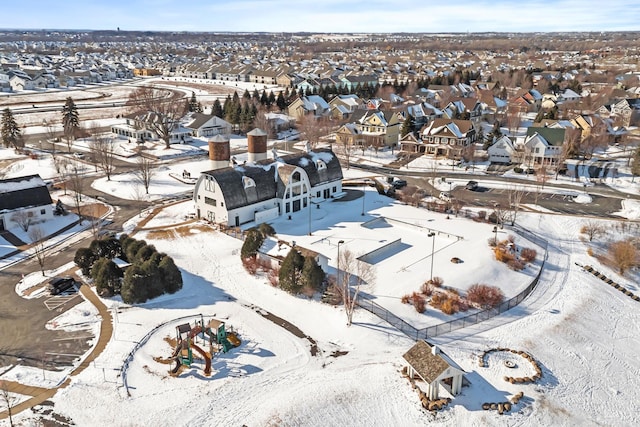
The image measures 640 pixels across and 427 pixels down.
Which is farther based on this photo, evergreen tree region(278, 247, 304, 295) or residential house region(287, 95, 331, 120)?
residential house region(287, 95, 331, 120)

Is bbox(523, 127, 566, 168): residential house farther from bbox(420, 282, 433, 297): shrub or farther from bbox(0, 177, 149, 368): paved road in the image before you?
bbox(0, 177, 149, 368): paved road

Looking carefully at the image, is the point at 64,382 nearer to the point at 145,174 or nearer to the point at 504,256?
the point at 504,256

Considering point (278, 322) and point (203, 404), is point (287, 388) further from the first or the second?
point (278, 322)

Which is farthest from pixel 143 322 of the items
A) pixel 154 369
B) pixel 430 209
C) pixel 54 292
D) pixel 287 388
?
pixel 430 209

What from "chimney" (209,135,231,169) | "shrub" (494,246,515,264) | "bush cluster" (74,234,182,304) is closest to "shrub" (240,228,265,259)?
"bush cluster" (74,234,182,304)

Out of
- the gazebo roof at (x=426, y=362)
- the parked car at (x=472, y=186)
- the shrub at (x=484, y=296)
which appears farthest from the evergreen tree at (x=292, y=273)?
the parked car at (x=472, y=186)

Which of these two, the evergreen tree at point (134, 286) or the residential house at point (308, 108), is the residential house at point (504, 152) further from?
the evergreen tree at point (134, 286)

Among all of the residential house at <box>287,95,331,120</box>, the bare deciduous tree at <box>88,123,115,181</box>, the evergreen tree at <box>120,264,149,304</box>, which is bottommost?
the evergreen tree at <box>120,264,149,304</box>
